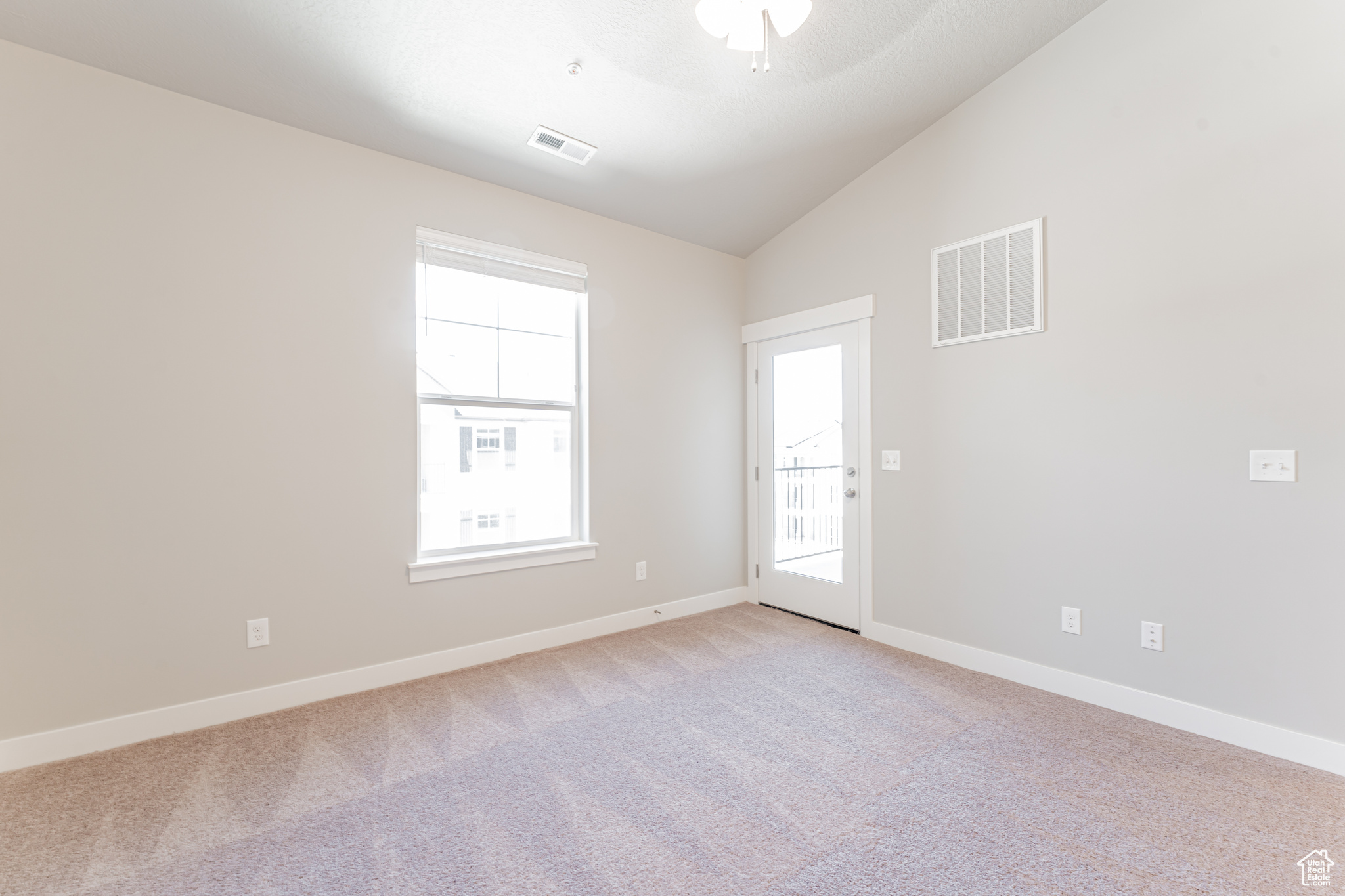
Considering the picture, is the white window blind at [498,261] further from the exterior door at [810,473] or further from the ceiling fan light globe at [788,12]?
the ceiling fan light globe at [788,12]

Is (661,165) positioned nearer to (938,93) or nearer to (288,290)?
(938,93)

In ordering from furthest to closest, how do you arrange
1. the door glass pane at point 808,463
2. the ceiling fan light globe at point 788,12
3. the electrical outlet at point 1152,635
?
the door glass pane at point 808,463
the electrical outlet at point 1152,635
the ceiling fan light globe at point 788,12

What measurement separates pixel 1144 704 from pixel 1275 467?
1.14 m

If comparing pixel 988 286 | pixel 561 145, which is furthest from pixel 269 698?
pixel 988 286

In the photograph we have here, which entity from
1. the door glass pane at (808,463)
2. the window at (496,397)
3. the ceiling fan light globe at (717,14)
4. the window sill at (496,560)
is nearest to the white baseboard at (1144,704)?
the door glass pane at (808,463)

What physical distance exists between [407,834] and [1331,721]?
3.32 metres

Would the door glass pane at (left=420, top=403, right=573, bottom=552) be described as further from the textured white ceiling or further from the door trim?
the door trim

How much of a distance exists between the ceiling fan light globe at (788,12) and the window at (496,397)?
1842mm

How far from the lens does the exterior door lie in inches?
150

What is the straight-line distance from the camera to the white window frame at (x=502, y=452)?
10.3 ft

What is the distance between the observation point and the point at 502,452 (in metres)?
3.47

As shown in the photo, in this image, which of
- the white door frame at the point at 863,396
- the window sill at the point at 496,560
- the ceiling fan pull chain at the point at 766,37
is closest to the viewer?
the ceiling fan pull chain at the point at 766,37

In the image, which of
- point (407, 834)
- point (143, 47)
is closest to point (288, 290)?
point (143, 47)

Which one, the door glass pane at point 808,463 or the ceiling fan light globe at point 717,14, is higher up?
the ceiling fan light globe at point 717,14
